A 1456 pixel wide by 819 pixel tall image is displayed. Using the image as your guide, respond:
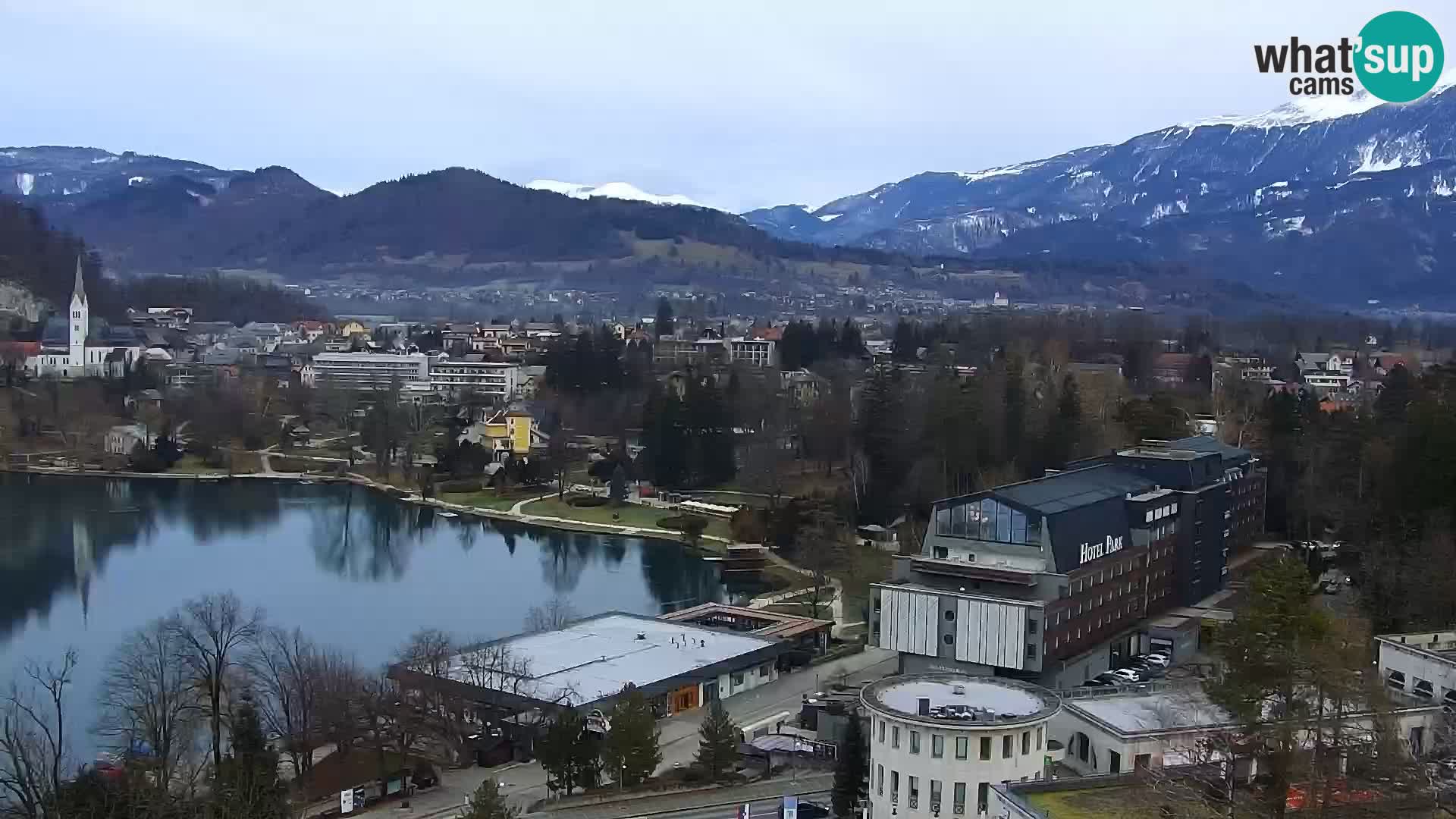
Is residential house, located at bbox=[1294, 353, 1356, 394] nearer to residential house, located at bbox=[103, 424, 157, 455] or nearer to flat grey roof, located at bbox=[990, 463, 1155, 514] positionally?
flat grey roof, located at bbox=[990, 463, 1155, 514]

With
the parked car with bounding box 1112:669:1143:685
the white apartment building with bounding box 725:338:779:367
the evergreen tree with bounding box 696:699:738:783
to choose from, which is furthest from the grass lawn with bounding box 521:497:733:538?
the white apartment building with bounding box 725:338:779:367

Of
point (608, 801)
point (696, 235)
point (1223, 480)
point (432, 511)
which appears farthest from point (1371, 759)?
point (696, 235)

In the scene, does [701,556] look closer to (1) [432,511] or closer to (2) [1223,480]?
(1) [432,511]

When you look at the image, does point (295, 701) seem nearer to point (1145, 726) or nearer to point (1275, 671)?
point (1145, 726)

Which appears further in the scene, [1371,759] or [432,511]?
[432,511]

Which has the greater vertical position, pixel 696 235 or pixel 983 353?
pixel 696 235

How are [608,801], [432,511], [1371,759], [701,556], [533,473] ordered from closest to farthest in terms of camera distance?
[1371,759] → [608,801] → [701,556] → [432,511] → [533,473]

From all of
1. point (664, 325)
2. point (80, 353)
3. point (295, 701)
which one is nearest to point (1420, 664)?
point (295, 701)
